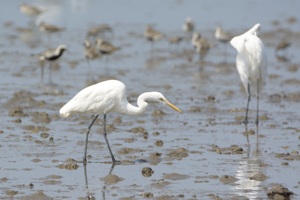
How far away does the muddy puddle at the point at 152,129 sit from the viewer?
10.9 m

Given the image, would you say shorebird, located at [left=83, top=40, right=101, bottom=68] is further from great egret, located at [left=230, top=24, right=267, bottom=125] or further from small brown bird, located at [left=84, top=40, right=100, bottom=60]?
great egret, located at [left=230, top=24, right=267, bottom=125]

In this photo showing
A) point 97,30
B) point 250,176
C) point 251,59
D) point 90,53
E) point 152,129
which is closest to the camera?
point 250,176

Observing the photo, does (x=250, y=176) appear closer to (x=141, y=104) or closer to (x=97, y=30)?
(x=141, y=104)

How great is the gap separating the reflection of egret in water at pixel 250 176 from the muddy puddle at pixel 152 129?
0.05 ft

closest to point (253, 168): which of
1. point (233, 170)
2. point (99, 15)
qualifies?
point (233, 170)

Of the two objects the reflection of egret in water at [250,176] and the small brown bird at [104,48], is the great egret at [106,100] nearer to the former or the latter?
the reflection of egret in water at [250,176]

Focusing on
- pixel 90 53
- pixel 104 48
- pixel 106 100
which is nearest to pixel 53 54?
pixel 90 53

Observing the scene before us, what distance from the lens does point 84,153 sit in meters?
12.3

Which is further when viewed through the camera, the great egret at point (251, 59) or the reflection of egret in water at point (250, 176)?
the great egret at point (251, 59)

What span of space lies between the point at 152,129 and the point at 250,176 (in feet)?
12.0

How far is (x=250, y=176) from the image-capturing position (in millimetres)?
11344

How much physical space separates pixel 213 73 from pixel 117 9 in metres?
16.7

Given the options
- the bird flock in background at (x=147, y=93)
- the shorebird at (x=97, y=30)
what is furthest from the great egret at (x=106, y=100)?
A: the shorebird at (x=97, y=30)

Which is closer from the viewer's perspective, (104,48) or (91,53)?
(91,53)
